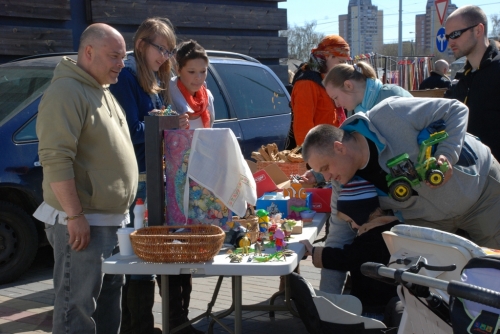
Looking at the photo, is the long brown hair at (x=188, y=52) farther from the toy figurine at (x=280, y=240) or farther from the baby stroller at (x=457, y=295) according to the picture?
the baby stroller at (x=457, y=295)

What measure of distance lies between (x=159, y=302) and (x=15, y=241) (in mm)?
1306

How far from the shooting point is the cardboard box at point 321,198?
4219 millimetres

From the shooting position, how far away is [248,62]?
7.00 metres

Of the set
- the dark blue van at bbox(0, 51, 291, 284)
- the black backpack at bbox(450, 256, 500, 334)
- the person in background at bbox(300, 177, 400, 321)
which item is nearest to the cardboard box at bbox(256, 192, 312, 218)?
the person in background at bbox(300, 177, 400, 321)

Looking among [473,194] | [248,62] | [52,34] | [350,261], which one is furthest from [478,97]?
[52,34]

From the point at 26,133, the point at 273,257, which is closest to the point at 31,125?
the point at 26,133

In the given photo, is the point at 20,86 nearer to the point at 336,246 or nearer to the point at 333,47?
the point at 333,47

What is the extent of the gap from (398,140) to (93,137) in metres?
1.47

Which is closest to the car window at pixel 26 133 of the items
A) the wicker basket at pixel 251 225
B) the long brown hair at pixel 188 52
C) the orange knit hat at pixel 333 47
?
the long brown hair at pixel 188 52

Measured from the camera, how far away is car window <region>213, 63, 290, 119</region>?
6461mm

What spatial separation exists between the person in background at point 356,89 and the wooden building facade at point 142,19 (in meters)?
5.49

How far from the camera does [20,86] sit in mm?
5625

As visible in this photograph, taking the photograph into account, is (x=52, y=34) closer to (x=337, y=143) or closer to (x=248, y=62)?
(x=248, y=62)

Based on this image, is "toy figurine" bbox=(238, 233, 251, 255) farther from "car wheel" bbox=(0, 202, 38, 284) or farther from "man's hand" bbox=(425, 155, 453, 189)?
"car wheel" bbox=(0, 202, 38, 284)
